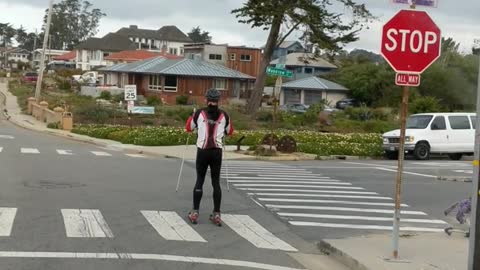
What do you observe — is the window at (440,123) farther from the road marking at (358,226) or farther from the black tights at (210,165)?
the black tights at (210,165)

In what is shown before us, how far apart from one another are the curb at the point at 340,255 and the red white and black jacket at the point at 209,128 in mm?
2131

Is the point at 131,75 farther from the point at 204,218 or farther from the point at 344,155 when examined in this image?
the point at 204,218

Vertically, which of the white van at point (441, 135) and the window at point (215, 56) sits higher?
the window at point (215, 56)

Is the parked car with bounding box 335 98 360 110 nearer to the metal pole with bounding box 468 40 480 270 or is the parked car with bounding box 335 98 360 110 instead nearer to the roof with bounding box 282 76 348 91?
the roof with bounding box 282 76 348 91

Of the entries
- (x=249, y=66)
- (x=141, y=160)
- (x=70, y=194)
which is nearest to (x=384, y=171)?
(x=141, y=160)

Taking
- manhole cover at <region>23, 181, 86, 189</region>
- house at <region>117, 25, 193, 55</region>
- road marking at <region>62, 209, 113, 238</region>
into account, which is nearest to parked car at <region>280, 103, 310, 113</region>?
manhole cover at <region>23, 181, 86, 189</region>

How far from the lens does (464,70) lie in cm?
5669

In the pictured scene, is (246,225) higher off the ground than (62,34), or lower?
lower

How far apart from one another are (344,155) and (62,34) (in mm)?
163095

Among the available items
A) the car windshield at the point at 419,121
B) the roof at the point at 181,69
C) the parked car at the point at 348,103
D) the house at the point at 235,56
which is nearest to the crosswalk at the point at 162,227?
the car windshield at the point at 419,121

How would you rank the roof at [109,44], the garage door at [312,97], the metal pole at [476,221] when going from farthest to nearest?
the roof at [109,44], the garage door at [312,97], the metal pole at [476,221]

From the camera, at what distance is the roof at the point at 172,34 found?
151425 millimetres

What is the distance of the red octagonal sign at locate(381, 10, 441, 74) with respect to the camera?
802cm

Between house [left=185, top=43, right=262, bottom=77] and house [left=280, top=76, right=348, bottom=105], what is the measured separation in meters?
5.31
